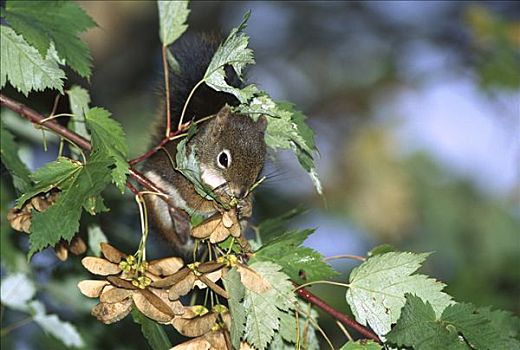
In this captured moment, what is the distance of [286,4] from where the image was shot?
23.2 ft

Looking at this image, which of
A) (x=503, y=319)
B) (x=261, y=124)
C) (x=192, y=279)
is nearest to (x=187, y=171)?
(x=192, y=279)

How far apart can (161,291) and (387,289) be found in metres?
0.46

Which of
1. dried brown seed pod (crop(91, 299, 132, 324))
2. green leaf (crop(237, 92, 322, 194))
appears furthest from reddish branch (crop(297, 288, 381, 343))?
dried brown seed pod (crop(91, 299, 132, 324))

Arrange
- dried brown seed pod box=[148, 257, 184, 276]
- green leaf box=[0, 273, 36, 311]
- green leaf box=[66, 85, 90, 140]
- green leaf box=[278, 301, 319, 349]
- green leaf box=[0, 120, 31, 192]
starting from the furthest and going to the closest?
1. green leaf box=[0, 273, 36, 311]
2. green leaf box=[66, 85, 90, 140]
3. green leaf box=[0, 120, 31, 192]
4. green leaf box=[278, 301, 319, 349]
5. dried brown seed pod box=[148, 257, 184, 276]

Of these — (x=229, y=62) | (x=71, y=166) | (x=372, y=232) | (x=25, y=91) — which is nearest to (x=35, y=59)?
(x=25, y=91)

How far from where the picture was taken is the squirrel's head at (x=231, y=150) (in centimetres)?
239

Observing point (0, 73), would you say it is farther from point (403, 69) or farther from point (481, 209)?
point (481, 209)

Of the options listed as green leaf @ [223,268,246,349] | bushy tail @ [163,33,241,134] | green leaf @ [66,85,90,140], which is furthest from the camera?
bushy tail @ [163,33,241,134]

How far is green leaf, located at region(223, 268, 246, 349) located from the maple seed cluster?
15 mm

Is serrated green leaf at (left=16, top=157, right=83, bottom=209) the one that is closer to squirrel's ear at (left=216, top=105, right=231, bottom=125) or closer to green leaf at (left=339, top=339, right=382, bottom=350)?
squirrel's ear at (left=216, top=105, right=231, bottom=125)

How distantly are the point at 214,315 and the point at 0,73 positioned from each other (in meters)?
0.76

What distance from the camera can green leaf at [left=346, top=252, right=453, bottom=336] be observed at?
180 cm

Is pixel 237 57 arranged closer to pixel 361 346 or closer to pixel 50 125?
pixel 50 125

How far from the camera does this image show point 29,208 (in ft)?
6.06
